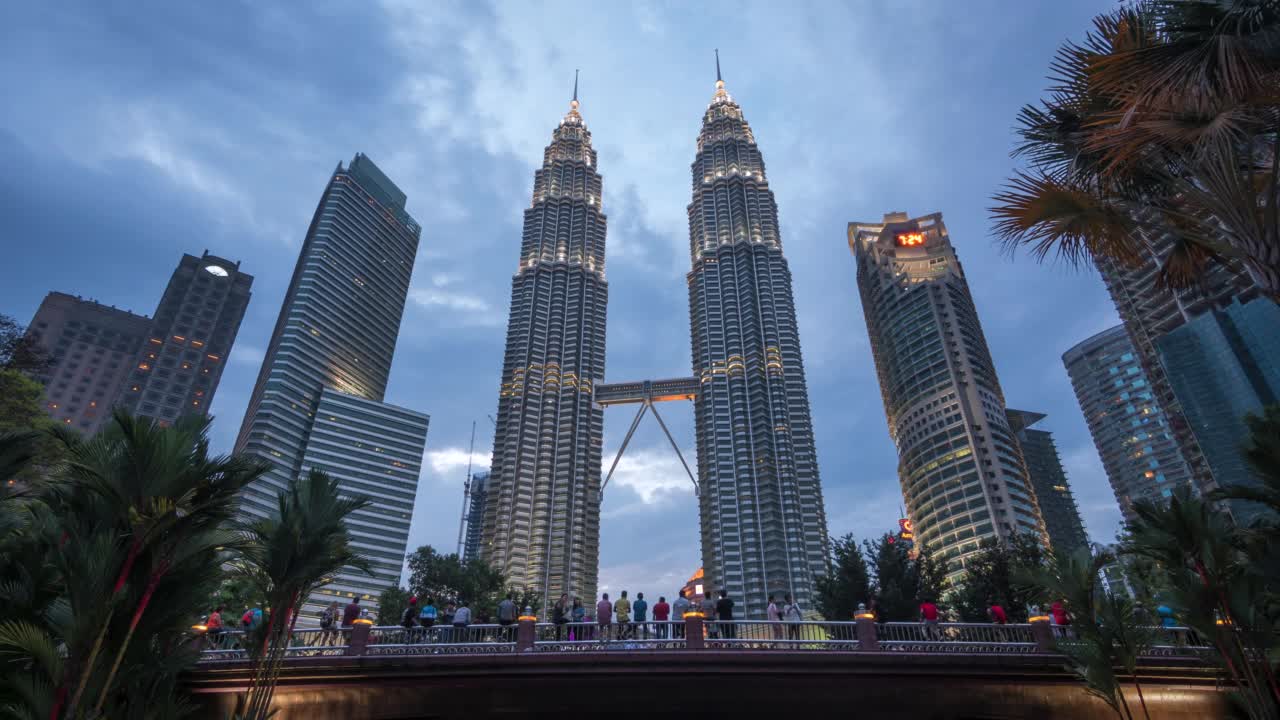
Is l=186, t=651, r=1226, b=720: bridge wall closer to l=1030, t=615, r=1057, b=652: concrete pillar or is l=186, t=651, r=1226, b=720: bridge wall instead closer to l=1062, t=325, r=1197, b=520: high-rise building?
l=1030, t=615, r=1057, b=652: concrete pillar

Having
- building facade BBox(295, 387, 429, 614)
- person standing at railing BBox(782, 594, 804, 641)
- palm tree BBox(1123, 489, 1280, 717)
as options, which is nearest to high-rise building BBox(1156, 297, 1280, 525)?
palm tree BBox(1123, 489, 1280, 717)

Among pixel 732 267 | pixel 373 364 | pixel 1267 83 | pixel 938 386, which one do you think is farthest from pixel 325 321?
pixel 1267 83

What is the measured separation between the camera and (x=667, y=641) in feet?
64.0

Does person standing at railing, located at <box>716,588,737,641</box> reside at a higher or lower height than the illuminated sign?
lower

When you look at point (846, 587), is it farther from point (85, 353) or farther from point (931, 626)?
point (85, 353)

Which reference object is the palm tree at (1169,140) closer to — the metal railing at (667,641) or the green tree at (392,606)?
the metal railing at (667,641)

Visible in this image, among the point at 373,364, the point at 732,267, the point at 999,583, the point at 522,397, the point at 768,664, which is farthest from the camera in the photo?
the point at 373,364

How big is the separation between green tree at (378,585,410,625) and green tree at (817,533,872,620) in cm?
3624

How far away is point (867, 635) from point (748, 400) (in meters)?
119

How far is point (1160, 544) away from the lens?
1548 centimetres

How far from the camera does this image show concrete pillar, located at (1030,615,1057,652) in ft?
61.5

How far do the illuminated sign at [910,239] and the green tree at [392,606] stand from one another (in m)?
135

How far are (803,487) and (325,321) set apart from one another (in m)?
120

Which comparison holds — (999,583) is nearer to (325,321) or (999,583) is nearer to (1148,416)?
(325,321)
